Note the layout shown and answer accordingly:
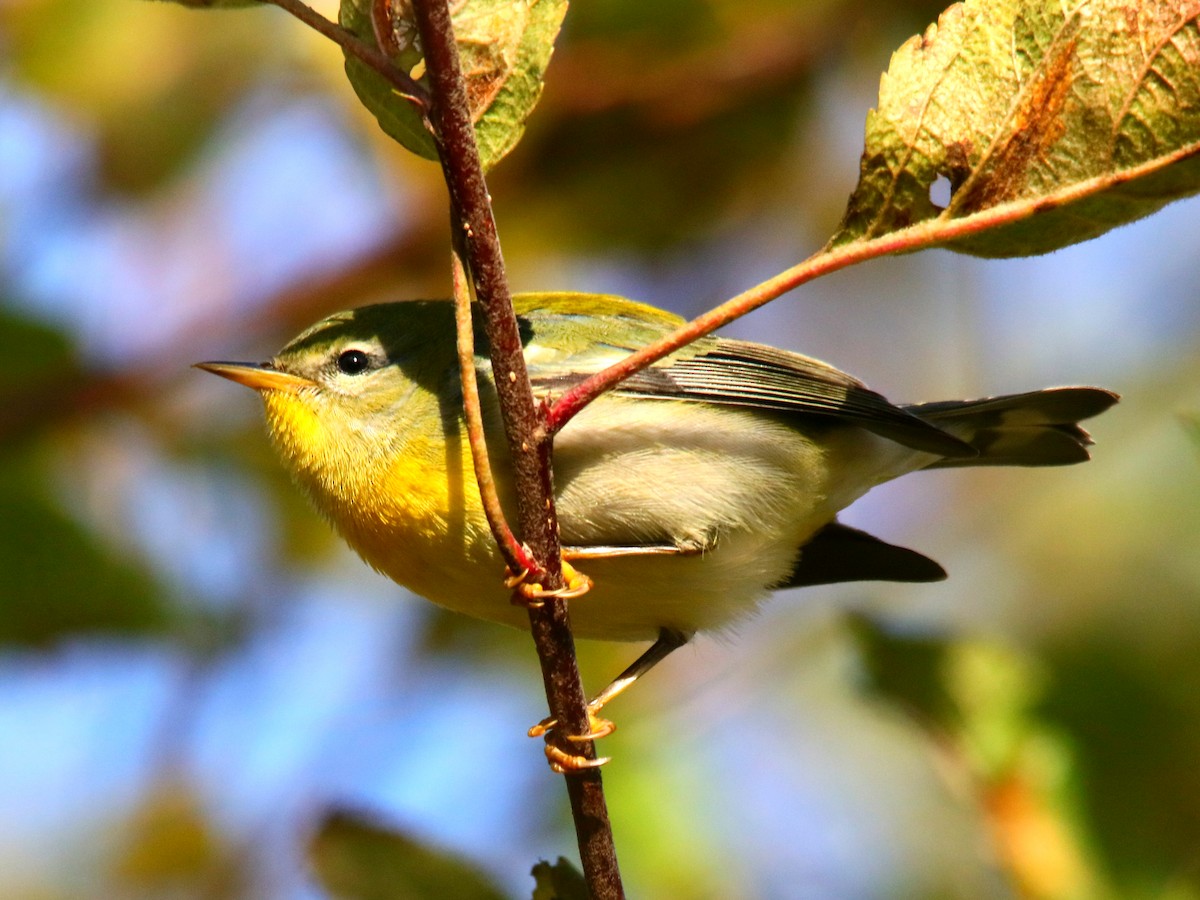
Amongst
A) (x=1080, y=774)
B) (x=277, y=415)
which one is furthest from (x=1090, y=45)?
(x=277, y=415)

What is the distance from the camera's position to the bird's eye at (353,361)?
11.8ft

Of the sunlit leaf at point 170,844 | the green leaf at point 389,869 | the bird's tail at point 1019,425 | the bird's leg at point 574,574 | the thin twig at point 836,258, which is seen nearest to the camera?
the thin twig at point 836,258

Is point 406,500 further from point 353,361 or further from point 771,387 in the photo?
point 771,387

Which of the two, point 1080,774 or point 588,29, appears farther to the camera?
point 588,29

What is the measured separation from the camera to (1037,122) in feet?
6.17

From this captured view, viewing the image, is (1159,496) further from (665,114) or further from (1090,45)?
(1090,45)

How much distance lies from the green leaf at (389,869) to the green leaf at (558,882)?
107 mm

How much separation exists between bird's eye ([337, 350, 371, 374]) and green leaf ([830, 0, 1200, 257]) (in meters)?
1.94

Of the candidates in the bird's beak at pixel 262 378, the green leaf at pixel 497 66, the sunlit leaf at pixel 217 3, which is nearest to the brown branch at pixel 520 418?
the green leaf at pixel 497 66

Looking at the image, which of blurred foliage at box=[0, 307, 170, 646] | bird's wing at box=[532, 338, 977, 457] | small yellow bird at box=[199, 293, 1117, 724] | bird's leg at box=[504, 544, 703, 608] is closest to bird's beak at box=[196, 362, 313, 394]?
small yellow bird at box=[199, 293, 1117, 724]

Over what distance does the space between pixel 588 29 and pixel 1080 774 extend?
2.95 m

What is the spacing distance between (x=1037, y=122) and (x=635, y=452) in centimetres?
152

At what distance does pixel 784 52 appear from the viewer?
4590mm

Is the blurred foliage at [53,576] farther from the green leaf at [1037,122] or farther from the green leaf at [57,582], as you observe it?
the green leaf at [1037,122]
